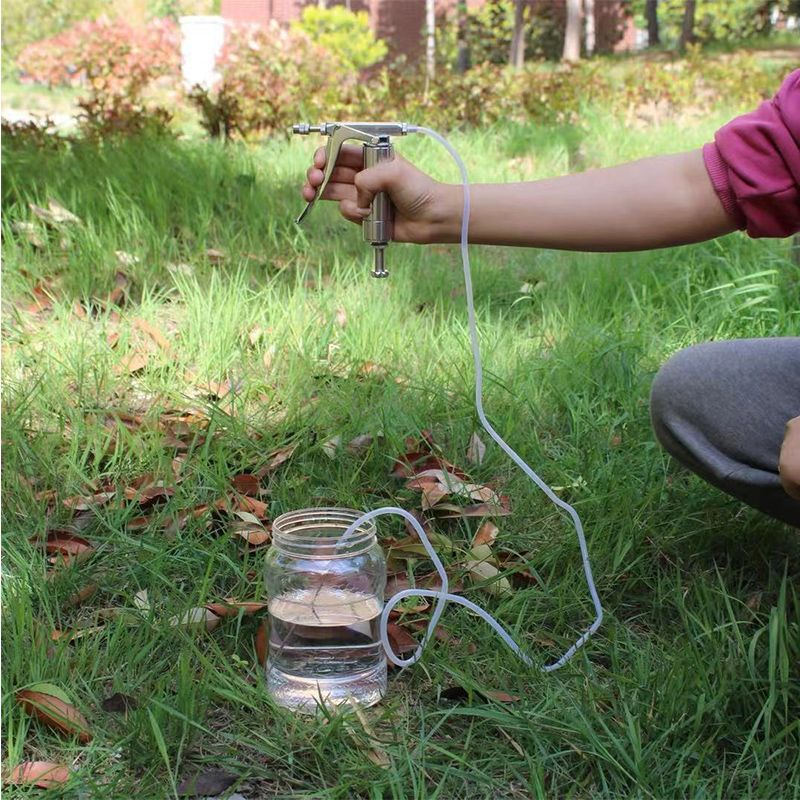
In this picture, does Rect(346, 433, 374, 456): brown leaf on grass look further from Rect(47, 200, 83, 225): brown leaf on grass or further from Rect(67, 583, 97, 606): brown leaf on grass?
Rect(47, 200, 83, 225): brown leaf on grass

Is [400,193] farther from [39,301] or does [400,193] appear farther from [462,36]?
[462,36]

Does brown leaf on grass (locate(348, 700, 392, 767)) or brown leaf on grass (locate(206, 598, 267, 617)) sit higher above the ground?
brown leaf on grass (locate(206, 598, 267, 617))

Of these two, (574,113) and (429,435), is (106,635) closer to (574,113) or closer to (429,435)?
(429,435)

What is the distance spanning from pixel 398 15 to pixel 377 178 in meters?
17.2

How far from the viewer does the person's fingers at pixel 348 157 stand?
6.23 ft

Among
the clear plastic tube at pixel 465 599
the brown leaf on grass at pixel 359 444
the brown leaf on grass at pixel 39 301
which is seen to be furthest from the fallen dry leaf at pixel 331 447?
the brown leaf on grass at pixel 39 301

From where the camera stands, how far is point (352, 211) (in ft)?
6.34

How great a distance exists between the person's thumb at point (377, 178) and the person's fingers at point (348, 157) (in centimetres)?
11

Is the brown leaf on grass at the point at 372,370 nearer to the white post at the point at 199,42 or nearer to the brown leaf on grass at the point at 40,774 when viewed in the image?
the brown leaf on grass at the point at 40,774

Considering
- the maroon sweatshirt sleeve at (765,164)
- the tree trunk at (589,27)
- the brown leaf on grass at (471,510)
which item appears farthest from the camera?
the tree trunk at (589,27)

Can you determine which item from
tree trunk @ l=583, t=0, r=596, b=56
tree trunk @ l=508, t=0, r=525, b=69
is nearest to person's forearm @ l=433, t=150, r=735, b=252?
tree trunk @ l=508, t=0, r=525, b=69

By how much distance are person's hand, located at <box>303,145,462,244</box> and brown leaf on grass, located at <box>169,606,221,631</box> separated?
80 centimetres

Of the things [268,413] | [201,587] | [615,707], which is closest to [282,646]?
[201,587]

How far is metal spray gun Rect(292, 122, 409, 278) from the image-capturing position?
1778mm
